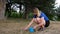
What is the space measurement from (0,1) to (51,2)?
26.0ft

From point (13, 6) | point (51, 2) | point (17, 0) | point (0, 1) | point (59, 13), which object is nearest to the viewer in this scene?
point (0, 1)

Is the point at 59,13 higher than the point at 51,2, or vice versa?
the point at 51,2

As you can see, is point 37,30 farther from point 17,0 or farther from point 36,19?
point 17,0

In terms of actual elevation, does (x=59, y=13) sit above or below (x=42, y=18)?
below

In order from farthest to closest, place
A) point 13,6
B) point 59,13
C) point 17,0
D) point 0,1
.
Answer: point 59,13 → point 13,6 → point 17,0 → point 0,1

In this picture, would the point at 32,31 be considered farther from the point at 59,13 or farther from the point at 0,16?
the point at 59,13

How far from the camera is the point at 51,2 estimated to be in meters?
21.8

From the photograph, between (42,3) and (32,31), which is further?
(42,3)

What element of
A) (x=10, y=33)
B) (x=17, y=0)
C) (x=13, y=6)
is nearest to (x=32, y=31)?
(x=10, y=33)

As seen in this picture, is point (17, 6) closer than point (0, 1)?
No

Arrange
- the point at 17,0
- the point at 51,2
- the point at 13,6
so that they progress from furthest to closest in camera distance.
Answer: the point at 13,6 < the point at 51,2 < the point at 17,0

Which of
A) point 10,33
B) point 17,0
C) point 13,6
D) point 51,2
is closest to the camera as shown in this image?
point 10,33

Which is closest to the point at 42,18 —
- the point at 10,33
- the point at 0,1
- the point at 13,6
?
the point at 10,33

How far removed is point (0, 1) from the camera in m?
15.3
